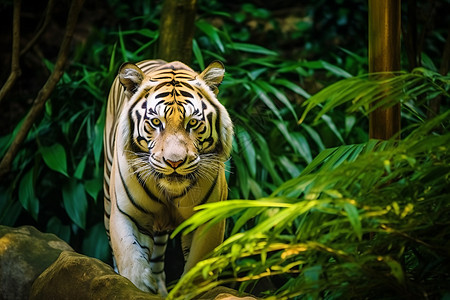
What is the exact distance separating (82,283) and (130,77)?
742mm

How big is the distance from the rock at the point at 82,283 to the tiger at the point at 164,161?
110mm

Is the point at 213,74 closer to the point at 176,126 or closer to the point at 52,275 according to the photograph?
the point at 176,126

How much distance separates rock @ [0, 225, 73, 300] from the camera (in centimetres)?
250

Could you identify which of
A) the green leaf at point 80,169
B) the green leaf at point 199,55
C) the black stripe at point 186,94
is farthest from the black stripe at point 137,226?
the green leaf at point 199,55

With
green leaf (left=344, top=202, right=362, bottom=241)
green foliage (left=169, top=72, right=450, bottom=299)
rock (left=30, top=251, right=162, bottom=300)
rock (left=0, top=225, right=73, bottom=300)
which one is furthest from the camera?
rock (left=0, top=225, right=73, bottom=300)

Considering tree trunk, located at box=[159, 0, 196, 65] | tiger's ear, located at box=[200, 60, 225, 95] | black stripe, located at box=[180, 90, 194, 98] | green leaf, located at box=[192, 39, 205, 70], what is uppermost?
tree trunk, located at box=[159, 0, 196, 65]

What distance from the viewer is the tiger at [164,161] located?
2.09 meters

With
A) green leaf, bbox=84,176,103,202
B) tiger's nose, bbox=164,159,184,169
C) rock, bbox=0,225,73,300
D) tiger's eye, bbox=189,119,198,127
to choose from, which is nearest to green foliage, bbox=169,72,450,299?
tiger's nose, bbox=164,159,184,169

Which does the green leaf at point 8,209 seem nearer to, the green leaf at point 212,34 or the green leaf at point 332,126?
the green leaf at point 212,34

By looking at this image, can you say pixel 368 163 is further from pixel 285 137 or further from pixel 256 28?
pixel 256 28

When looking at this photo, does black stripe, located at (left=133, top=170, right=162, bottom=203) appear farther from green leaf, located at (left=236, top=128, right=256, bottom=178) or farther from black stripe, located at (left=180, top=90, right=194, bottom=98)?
green leaf, located at (left=236, top=128, right=256, bottom=178)

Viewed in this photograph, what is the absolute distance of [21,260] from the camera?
2.54 m

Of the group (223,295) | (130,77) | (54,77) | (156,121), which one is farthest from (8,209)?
(223,295)

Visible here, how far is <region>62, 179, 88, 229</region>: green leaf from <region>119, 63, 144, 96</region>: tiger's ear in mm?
1482
